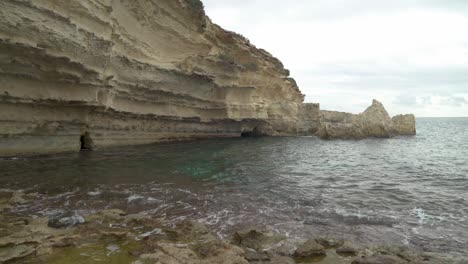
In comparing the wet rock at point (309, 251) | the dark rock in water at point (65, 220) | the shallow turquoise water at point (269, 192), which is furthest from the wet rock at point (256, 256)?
the dark rock in water at point (65, 220)

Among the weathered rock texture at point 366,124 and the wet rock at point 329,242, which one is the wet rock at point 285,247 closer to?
the wet rock at point 329,242

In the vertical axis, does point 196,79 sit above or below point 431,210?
above

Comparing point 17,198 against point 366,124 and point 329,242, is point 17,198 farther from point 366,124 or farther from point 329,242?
point 366,124

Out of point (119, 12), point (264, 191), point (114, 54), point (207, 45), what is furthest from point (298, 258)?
point (207, 45)

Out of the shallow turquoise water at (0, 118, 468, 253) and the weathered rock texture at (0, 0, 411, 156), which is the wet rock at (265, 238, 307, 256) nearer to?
the shallow turquoise water at (0, 118, 468, 253)

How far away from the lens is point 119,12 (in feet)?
66.3

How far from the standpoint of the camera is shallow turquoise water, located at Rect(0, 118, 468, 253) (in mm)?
8367

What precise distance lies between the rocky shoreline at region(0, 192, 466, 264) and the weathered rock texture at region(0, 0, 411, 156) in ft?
28.4

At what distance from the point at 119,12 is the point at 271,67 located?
20.7 meters

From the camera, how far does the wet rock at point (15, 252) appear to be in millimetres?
5691

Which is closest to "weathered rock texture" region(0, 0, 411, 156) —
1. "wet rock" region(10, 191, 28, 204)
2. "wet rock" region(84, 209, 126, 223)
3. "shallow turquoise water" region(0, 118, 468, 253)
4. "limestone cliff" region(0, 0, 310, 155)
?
"limestone cliff" region(0, 0, 310, 155)

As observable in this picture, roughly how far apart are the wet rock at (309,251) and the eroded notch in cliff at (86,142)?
15993 millimetres

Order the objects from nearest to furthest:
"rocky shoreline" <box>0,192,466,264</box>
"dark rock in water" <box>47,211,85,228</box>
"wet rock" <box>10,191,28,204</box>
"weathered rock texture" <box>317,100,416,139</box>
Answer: "rocky shoreline" <box>0,192,466,264</box> < "dark rock in water" <box>47,211,85,228</box> < "wet rock" <box>10,191,28,204</box> < "weathered rock texture" <box>317,100,416,139</box>

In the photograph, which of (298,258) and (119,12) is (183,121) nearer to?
(119,12)
